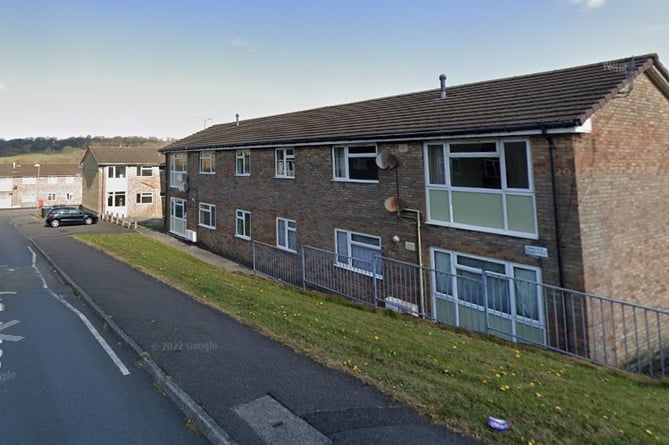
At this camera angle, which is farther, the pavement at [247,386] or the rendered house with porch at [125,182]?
the rendered house with porch at [125,182]

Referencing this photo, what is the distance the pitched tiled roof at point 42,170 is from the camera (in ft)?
187

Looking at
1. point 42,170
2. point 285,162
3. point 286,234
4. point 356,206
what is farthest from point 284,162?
point 42,170

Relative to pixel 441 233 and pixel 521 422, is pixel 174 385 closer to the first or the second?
pixel 521 422

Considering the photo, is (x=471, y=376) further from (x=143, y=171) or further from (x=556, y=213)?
(x=143, y=171)

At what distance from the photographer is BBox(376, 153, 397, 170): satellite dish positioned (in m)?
10.5

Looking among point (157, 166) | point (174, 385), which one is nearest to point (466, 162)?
point (174, 385)

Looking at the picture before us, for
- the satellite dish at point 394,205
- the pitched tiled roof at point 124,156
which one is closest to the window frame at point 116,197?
the pitched tiled roof at point 124,156

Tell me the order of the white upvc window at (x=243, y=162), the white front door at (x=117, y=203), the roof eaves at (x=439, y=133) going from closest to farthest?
the roof eaves at (x=439, y=133)
the white upvc window at (x=243, y=162)
the white front door at (x=117, y=203)

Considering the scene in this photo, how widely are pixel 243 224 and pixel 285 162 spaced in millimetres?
4196

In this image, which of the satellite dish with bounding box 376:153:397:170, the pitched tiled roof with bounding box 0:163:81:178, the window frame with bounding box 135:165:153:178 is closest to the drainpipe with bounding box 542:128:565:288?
the satellite dish with bounding box 376:153:397:170

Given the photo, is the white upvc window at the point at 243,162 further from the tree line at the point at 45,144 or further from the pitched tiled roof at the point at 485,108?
the tree line at the point at 45,144

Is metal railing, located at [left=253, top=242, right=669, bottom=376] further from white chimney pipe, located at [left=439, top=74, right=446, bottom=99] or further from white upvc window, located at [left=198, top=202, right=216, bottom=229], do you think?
white upvc window, located at [left=198, top=202, right=216, bottom=229]

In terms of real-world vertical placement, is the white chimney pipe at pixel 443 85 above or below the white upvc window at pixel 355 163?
above

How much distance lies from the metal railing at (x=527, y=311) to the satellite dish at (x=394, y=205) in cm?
142
